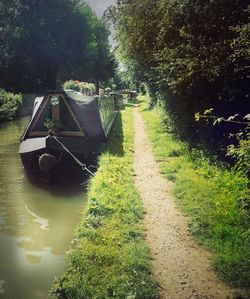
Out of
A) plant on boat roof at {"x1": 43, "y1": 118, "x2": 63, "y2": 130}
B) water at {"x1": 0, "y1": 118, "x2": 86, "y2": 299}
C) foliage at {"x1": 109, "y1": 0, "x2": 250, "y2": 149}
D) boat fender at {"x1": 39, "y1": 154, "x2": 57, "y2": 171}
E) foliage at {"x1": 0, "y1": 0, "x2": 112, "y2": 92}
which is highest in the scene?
foliage at {"x1": 0, "y1": 0, "x2": 112, "y2": 92}

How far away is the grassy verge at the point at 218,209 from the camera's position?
497 centimetres

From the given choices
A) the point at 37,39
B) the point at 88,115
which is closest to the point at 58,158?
the point at 88,115

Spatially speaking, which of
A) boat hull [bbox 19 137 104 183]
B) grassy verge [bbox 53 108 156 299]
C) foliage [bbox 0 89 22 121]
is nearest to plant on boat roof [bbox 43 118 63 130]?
boat hull [bbox 19 137 104 183]

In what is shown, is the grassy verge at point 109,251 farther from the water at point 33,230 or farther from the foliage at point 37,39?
the foliage at point 37,39

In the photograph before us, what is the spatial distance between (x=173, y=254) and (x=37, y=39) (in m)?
41.7

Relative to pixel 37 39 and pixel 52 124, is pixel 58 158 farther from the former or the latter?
pixel 37 39

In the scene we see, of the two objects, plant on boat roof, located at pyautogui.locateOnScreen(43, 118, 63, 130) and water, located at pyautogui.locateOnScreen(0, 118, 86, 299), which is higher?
plant on boat roof, located at pyautogui.locateOnScreen(43, 118, 63, 130)

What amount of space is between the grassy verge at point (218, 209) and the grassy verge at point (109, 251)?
42.0 inches

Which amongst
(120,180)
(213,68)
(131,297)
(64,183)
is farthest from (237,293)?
(64,183)

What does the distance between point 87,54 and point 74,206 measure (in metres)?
38.5

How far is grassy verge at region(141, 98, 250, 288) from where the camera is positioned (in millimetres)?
4969

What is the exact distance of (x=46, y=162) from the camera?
1041cm

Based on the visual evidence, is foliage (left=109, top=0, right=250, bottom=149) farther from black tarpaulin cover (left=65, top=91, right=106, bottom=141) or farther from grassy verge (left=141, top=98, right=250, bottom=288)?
black tarpaulin cover (left=65, top=91, right=106, bottom=141)

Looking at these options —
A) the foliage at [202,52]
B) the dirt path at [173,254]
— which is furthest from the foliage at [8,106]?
the dirt path at [173,254]
